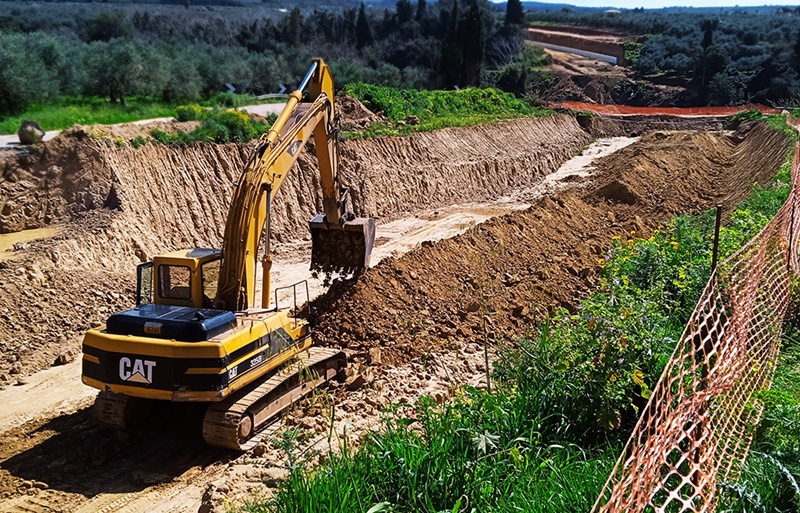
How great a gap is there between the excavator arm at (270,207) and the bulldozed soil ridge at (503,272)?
80 cm

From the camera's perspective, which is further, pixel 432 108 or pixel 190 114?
pixel 432 108

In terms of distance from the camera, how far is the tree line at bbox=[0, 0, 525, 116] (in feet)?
92.7

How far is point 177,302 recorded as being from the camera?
924 cm

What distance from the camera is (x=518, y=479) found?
559 cm

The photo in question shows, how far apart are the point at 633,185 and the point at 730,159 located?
10252mm

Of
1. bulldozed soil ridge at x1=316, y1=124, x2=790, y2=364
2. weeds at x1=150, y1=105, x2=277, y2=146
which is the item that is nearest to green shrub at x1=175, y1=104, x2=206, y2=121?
weeds at x1=150, y1=105, x2=277, y2=146

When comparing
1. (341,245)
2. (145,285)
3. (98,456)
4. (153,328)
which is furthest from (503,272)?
(98,456)

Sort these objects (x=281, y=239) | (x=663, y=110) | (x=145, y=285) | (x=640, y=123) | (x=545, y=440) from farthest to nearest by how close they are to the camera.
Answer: (x=663, y=110) → (x=640, y=123) → (x=281, y=239) → (x=145, y=285) → (x=545, y=440)

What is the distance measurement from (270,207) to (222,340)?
2.45m

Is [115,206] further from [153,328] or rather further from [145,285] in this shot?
[153,328]

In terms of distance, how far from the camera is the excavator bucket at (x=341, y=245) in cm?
1239

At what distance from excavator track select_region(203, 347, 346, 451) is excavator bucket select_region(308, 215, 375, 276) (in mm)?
2582

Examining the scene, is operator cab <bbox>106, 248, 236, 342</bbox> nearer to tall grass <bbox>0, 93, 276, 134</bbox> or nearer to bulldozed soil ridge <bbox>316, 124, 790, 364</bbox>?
bulldozed soil ridge <bbox>316, 124, 790, 364</bbox>

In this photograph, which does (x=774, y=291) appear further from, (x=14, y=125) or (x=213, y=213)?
(x=14, y=125)
